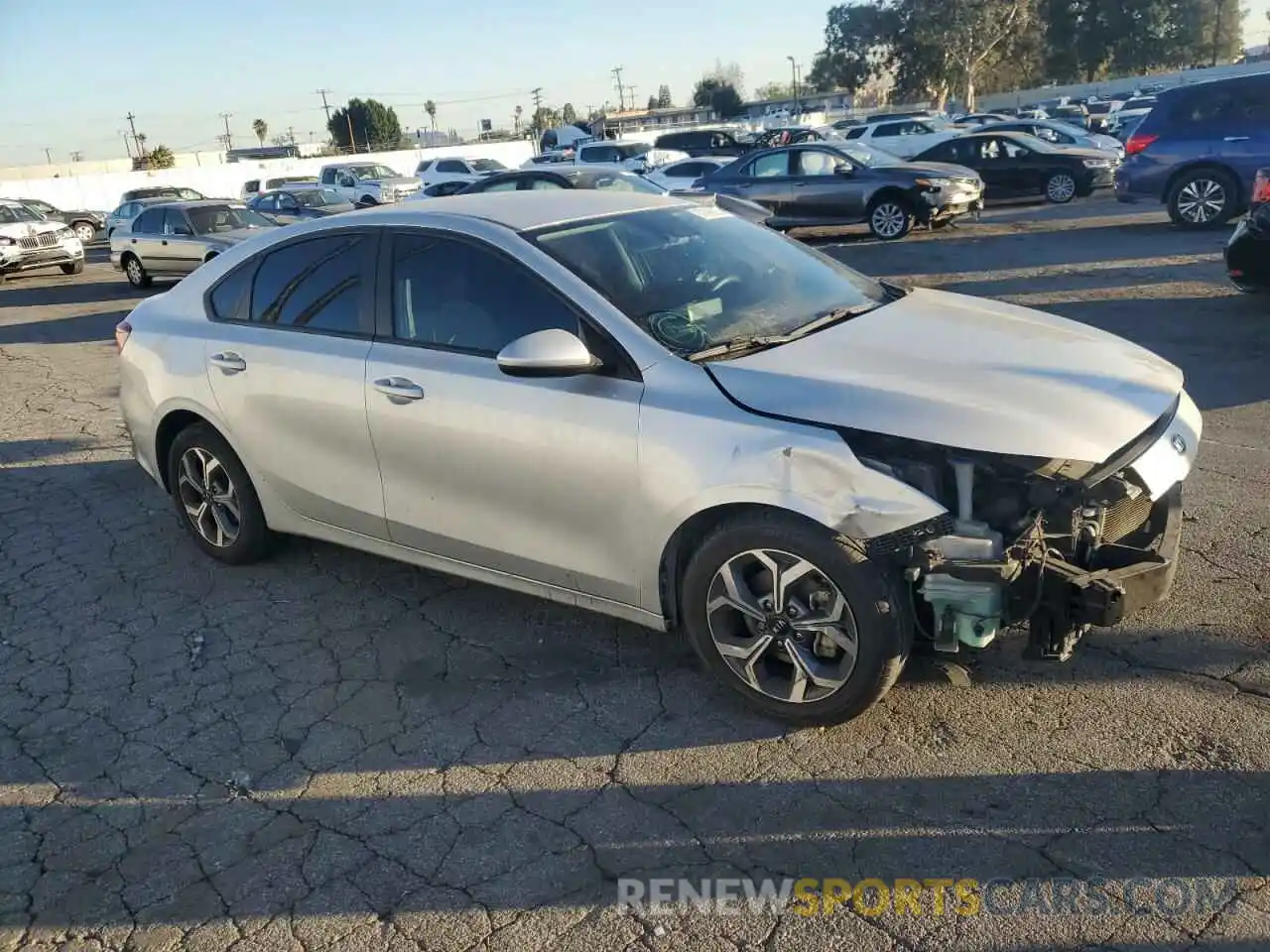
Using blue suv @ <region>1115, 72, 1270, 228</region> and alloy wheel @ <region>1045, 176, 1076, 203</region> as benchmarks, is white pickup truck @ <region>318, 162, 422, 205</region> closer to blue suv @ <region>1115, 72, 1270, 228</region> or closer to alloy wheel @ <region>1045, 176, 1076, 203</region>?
alloy wheel @ <region>1045, 176, 1076, 203</region>

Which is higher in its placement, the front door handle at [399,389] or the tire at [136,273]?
the front door handle at [399,389]

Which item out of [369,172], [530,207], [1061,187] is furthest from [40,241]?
[530,207]

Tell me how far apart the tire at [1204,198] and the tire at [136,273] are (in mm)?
15778

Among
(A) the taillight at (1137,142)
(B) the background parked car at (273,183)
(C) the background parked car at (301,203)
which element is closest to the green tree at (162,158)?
(B) the background parked car at (273,183)

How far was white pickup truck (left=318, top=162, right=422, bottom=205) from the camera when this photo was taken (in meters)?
28.1

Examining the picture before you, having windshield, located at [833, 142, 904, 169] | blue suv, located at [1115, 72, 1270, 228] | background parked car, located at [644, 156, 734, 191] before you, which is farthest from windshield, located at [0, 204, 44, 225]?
blue suv, located at [1115, 72, 1270, 228]

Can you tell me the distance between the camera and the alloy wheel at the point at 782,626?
328 centimetres

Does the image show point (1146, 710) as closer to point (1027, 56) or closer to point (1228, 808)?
point (1228, 808)

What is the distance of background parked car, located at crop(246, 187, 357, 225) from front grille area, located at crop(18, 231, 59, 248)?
148 inches

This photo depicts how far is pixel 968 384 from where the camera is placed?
330 cm

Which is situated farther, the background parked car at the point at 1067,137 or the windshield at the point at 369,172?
the windshield at the point at 369,172

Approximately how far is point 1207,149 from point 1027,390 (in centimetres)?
1274

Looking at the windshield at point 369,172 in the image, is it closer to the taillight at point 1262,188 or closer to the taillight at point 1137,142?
the taillight at point 1137,142

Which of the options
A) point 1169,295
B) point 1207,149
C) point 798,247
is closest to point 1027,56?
point 1207,149
